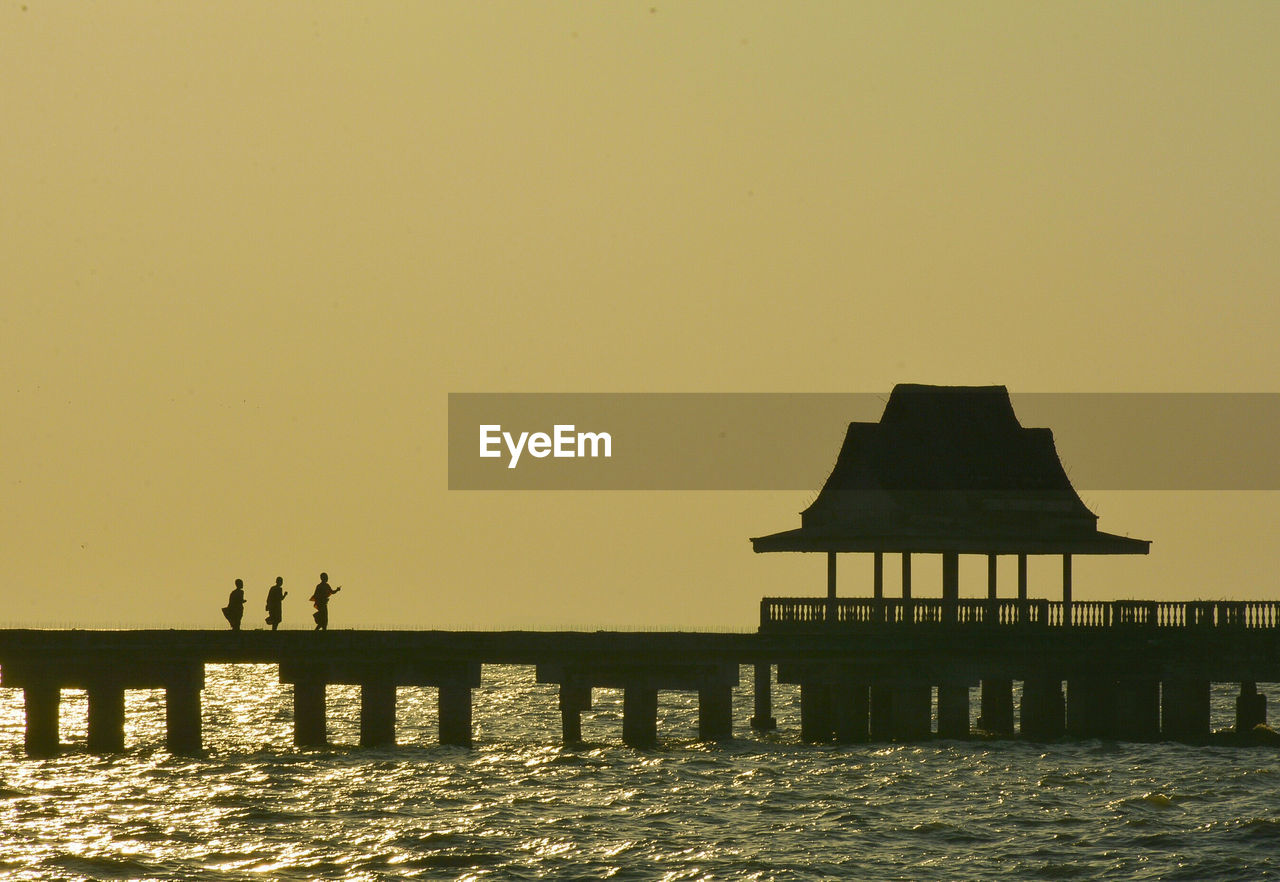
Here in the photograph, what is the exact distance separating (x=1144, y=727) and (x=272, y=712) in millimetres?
41550

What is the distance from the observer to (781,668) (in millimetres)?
53688

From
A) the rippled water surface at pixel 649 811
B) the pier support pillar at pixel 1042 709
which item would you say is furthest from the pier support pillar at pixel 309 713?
the pier support pillar at pixel 1042 709

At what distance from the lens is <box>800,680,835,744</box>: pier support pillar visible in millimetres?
53438

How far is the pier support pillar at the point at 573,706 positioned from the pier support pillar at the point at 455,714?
244 centimetres

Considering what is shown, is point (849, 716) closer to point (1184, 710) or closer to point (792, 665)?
point (792, 665)

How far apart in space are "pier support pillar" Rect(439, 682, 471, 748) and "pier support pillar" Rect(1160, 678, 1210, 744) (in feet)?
55.0

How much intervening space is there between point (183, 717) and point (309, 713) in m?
2.97

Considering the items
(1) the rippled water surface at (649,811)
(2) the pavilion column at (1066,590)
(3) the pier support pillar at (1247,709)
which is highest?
(2) the pavilion column at (1066,590)

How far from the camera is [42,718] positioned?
51.6m

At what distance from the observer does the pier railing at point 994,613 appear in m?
53.7

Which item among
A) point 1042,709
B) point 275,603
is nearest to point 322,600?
point 275,603

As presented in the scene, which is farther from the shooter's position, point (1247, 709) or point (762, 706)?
point (762, 706)

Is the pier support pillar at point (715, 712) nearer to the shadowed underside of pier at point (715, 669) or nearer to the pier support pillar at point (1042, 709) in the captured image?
the shadowed underside of pier at point (715, 669)

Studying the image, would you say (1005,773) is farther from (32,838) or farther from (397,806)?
(32,838)
